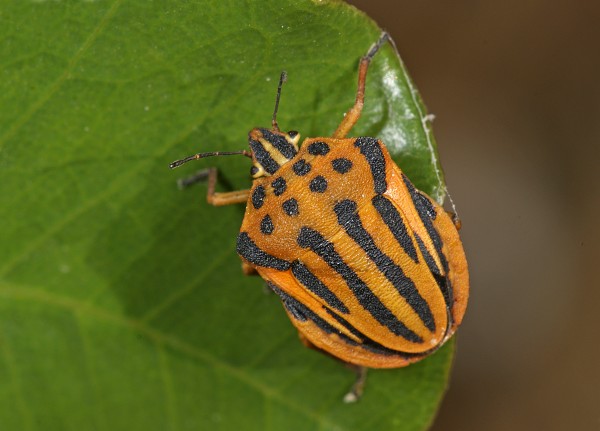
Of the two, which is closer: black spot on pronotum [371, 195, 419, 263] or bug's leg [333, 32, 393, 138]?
bug's leg [333, 32, 393, 138]

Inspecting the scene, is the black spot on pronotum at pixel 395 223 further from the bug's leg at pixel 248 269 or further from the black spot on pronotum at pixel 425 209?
the bug's leg at pixel 248 269

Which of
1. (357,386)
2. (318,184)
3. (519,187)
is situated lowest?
(519,187)

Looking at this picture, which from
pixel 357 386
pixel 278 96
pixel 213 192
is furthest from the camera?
pixel 357 386

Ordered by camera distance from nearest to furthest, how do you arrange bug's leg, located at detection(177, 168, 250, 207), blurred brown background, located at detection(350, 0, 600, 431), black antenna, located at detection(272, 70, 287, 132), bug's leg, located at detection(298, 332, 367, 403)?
black antenna, located at detection(272, 70, 287, 132) → bug's leg, located at detection(177, 168, 250, 207) → bug's leg, located at detection(298, 332, 367, 403) → blurred brown background, located at detection(350, 0, 600, 431)

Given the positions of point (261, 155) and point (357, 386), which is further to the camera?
point (357, 386)

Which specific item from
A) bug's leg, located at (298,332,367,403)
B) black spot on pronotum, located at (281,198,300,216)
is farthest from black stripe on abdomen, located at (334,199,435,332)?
bug's leg, located at (298,332,367,403)

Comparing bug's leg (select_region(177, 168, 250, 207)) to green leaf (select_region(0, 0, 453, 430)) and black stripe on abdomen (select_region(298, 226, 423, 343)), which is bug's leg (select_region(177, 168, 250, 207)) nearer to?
green leaf (select_region(0, 0, 453, 430))

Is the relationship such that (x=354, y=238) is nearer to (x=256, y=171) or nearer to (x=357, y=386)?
(x=256, y=171)

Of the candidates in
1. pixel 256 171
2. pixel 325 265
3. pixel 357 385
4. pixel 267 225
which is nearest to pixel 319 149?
pixel 256 171
